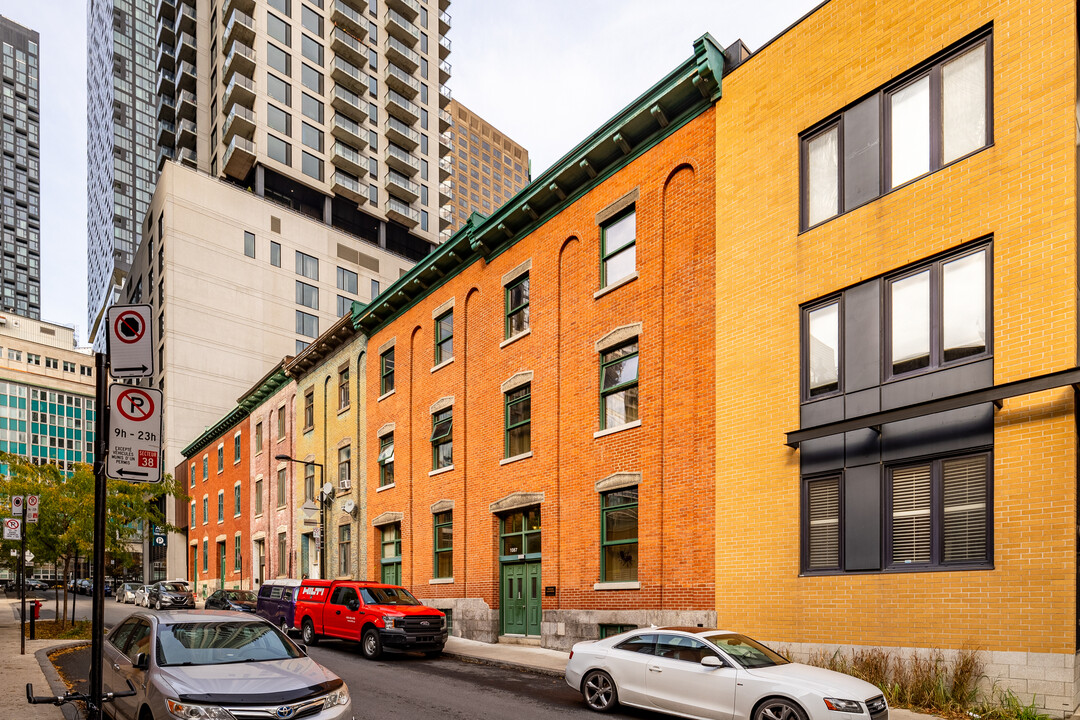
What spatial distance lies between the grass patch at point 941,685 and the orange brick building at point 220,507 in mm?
36433

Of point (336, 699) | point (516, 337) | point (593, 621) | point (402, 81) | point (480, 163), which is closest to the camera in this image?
point (336, 699)

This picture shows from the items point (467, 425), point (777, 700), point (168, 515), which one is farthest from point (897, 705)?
point (168, 515)

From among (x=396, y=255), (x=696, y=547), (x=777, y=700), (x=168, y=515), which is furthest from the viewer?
(x=396, y=255)

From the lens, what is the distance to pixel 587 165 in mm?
20469

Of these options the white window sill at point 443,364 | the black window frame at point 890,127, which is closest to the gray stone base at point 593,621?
the black window frame at point 890,127

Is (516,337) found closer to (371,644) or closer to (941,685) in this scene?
(371,644)

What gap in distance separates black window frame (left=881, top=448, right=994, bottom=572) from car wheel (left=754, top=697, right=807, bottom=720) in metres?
4.08

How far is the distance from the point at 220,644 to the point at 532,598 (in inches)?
514

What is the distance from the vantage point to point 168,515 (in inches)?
2549

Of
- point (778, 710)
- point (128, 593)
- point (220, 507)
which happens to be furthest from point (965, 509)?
point (128, 593)

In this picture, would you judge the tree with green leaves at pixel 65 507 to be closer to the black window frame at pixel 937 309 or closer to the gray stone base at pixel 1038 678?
the black window frame at pixel 937 309

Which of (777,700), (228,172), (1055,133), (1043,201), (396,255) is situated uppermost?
(228,172)

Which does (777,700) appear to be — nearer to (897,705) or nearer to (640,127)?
(897,705)

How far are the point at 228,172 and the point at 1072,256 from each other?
65019mm
